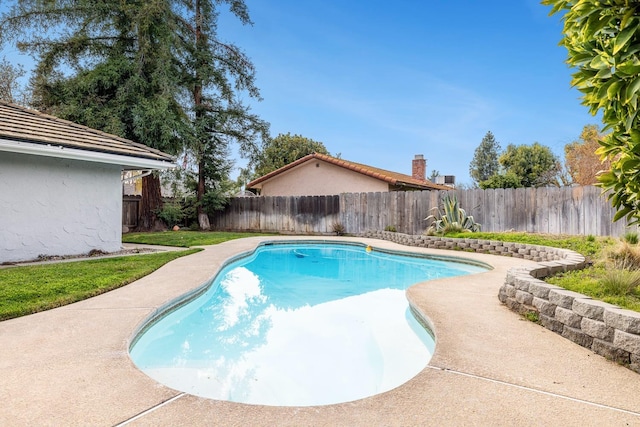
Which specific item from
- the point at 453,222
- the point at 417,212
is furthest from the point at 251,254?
the point at 417,212

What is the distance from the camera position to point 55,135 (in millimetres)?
8734

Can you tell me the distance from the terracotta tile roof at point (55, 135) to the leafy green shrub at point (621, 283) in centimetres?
985

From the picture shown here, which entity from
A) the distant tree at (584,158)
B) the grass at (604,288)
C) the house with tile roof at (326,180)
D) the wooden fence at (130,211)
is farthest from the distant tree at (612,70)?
the distant tree at (584,158)

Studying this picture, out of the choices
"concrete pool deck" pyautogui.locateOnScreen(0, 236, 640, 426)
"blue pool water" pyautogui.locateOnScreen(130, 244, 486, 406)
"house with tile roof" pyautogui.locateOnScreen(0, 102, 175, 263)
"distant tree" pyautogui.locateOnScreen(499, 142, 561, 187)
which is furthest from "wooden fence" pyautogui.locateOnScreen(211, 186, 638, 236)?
"distant tree" pyautogui.locateOnScreen(499, 142, 561, 187)

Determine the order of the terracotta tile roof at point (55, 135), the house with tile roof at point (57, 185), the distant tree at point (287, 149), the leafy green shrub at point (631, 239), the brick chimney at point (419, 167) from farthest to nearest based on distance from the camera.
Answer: the distant tree at point (287, 149)
the brick chimney at point (419, 167)
the house with tile roof at point (57, 185)
the terracotta tile roof at point (55, 135)
the leafy green shrub at point (631, 239)

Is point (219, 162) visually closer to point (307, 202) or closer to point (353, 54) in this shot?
point (307, 202)

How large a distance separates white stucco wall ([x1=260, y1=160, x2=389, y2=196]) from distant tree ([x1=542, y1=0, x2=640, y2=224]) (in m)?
16.4

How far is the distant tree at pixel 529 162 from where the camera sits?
31.2 metres

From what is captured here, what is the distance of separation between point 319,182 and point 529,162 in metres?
20.5

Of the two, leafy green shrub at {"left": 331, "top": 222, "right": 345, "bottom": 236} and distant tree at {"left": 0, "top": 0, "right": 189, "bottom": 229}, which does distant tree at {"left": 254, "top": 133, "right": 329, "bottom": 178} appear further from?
distant tree at {"left": 0, "top": 0, "right": 189, "bottom": 229}

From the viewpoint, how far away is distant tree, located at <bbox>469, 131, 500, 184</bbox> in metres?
43.7

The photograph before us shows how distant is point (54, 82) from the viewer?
53.4 ft

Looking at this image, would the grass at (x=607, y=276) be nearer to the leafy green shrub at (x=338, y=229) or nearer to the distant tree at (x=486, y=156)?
the leafy green shrub at (x=338, y=229)

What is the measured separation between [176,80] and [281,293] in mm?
13535
